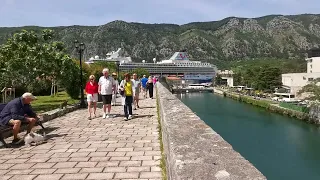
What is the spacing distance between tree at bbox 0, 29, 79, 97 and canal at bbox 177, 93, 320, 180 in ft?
48.5

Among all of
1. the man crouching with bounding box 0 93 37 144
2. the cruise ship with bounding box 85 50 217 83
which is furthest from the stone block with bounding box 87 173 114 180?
the cruise ship with bounding box 85 50 217 83

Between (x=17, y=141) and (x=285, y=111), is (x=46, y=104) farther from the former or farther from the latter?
(x=285, y=111)

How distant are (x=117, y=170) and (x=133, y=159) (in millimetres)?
561

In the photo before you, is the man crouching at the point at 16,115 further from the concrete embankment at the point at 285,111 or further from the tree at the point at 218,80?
the tree at the point at 218,80

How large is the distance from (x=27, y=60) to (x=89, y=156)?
10445 millimetres

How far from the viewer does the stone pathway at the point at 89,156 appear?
4.05 meters

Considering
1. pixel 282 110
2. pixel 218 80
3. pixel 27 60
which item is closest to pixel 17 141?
pixel 27 60

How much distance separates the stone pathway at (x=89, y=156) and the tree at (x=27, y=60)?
745cm

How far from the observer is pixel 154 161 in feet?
14.9

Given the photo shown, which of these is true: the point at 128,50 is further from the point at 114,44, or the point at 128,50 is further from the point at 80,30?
the point at 80,30

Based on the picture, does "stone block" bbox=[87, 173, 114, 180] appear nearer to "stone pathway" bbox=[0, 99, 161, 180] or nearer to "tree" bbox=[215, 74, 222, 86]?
"stone pathway" bbox=[0, 99, 161, 180]

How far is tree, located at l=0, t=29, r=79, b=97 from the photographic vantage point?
1385cm

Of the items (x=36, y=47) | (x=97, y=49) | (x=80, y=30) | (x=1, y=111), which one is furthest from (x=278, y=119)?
(x=80, y=30)

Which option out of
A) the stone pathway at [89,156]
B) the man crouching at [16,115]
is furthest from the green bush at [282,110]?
the man crouching at [16,115]
